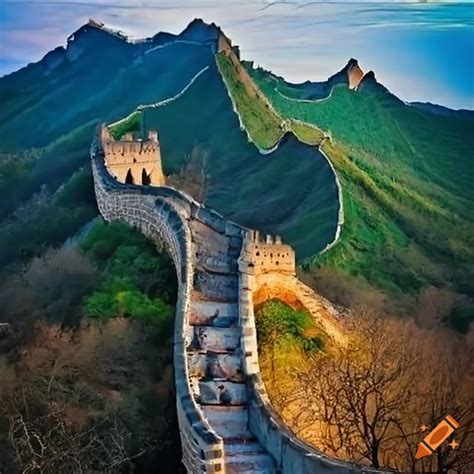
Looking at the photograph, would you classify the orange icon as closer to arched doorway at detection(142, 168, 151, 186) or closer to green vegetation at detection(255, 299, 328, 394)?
green vegetation at detection(255, 299, 328, 394)

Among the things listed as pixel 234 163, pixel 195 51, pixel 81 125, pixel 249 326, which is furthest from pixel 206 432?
pixel 195 51

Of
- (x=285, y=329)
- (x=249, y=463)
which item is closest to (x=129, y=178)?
(x=285, y=329)

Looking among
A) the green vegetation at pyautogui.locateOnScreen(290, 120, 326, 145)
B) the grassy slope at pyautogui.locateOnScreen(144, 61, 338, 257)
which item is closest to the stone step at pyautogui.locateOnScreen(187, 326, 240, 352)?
the grassy slope at pyautogui.locateOnScreen(144, 61, 338, 257)

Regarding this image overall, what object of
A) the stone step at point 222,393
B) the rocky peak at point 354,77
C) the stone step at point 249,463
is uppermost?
the rocky peak at point 354,77

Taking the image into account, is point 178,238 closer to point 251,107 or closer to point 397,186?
point 397,186

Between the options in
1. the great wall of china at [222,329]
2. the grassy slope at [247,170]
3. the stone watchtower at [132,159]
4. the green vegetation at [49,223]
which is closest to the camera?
the great wall of china at [222,329]

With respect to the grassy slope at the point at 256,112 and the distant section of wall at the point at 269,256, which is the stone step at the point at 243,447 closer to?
the distant section of wall at the point at 269,256

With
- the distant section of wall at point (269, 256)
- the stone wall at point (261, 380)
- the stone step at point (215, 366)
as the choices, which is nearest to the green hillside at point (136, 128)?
the distant section of wall at point (269, 256)
